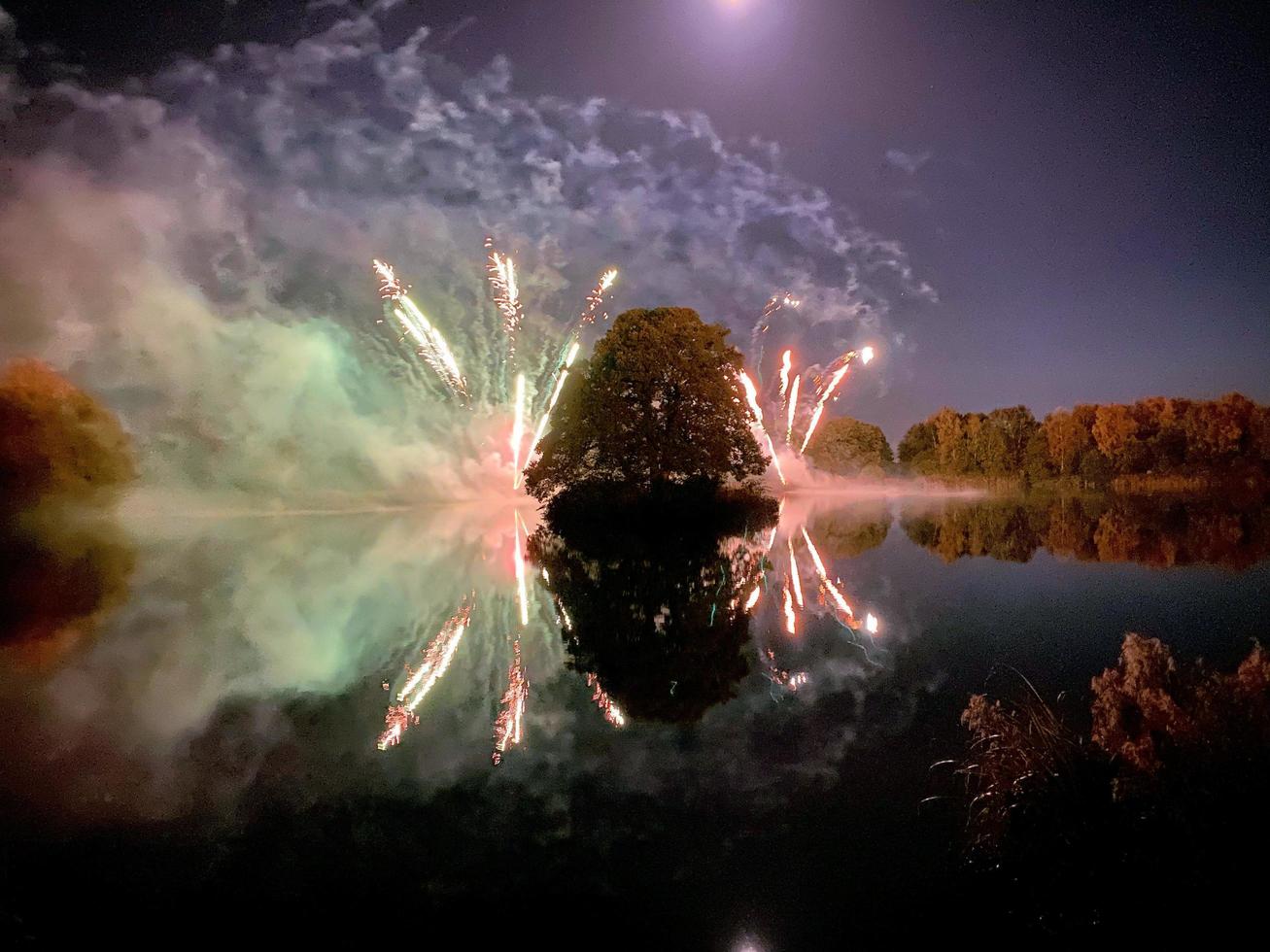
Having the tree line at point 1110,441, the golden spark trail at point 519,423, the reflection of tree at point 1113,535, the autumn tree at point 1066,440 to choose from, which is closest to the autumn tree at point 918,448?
the tree line at point 1110,441

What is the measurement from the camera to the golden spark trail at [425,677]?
5.65 m

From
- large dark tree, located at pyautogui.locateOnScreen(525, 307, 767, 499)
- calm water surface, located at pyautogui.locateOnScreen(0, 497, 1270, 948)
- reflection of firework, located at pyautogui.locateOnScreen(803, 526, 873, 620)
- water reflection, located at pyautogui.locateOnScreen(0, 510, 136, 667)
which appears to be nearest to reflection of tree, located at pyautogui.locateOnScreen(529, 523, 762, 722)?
calm water surface, located at pyautogui.locateOnScreen(0, 497, 1270, 948)

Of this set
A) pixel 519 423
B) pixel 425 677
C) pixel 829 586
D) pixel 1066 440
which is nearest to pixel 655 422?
pixel 519 423

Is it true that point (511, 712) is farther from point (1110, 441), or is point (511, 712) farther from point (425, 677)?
point (1110, 441)

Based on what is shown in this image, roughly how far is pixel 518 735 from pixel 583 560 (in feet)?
35.6

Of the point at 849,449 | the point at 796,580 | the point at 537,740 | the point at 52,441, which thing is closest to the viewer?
the point at 537,740

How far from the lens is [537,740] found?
17.4 ft

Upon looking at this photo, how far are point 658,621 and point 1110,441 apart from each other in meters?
74.6

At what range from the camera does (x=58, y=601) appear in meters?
11.9

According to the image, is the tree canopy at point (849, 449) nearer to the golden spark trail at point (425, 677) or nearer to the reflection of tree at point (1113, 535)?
the reflection of tree at point (1113, 535)

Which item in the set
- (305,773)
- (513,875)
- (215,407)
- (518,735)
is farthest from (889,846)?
(215,407)

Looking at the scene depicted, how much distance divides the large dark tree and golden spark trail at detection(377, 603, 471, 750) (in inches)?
673

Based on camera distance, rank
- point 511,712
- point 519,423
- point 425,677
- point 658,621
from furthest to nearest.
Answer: point 519,423 → point 658,621 → point 425,677 → point 511,712

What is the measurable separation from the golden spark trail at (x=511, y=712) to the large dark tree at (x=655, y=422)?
19451mm
